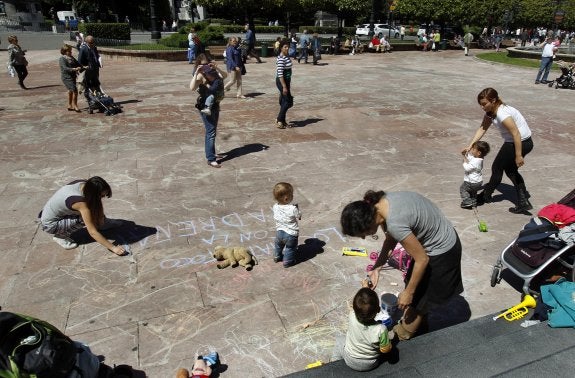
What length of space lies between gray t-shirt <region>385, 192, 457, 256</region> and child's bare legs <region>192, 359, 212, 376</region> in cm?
177

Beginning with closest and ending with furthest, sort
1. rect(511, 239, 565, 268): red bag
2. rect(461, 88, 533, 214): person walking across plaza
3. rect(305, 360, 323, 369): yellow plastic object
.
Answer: rect(305, 360, 323, 369): yellow plastic object → rect(511, 239, 565, 268): red bag → rect(461, 88, 533, 214): person walking across plaza

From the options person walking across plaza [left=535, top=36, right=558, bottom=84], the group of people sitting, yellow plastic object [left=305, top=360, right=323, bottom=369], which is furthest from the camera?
the group of people sitting

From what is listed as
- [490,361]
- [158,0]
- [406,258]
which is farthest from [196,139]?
[158,0]

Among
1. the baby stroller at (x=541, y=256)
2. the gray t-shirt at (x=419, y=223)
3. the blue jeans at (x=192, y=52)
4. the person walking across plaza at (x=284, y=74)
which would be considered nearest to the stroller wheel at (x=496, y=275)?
the baby stroller at (x=541, y=256)

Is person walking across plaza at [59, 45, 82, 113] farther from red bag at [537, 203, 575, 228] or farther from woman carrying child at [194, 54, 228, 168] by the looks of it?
red bag at [537, 203, 575, 228]

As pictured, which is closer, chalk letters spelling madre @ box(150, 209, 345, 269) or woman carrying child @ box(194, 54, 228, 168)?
chalk letters spelling madre @ box(150, 209, 345, 269)

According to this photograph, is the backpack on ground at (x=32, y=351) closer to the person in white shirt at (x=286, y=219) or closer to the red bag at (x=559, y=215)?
the person in white shirt at (x=286, y=219)

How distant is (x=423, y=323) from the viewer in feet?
12.1

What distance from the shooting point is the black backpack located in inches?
100

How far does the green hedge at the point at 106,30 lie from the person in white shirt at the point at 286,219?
28.2 meters

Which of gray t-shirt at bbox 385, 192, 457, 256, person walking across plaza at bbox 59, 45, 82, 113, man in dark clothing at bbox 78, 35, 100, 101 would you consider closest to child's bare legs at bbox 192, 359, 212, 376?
gray t-shirt at bbox 385, 192, 457, 256

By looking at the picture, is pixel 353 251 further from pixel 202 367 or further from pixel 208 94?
pixel 208 94

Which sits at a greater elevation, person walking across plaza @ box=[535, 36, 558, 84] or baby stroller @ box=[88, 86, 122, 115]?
person walking across plaza @ box=[535, 36, 558, 84]

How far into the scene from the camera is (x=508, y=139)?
581 centimetres
